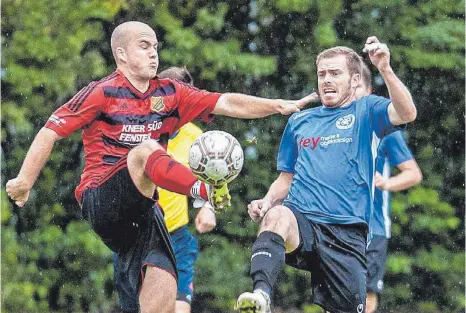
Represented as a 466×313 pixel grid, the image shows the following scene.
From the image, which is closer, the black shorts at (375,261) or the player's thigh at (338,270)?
the player's thigh at (338,270)

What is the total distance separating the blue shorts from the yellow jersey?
0.28ft

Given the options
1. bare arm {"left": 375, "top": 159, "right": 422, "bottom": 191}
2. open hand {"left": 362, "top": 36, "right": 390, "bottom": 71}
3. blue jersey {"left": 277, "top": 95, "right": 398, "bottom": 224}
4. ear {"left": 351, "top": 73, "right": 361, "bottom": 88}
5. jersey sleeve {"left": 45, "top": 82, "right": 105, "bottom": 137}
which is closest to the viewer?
open hand {"left": 362, "top": 36, "right": 390, "bottom": 71}

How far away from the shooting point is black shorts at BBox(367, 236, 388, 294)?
8969mm

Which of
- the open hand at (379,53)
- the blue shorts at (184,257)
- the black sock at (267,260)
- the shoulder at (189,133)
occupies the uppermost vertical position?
the open hand at (379,53)

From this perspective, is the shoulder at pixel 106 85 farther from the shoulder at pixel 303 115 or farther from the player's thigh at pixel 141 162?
the shoulder at pixel 303 115

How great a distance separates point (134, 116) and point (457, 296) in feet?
23.9

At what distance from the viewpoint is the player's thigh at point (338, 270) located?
646 cm

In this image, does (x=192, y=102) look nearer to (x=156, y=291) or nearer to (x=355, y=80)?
(x=355, y=80)

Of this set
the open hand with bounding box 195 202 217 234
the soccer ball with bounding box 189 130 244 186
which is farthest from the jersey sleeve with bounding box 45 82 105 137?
the open hand with bounding box 195 202 217 234

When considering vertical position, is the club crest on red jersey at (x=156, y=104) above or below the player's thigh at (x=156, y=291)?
above

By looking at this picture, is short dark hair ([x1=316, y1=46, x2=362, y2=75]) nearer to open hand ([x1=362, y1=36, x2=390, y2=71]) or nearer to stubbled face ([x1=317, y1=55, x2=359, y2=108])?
stubbled face ([x1=317, y1=55, x2=359, y2=108])

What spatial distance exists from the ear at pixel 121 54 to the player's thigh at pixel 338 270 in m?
1.55

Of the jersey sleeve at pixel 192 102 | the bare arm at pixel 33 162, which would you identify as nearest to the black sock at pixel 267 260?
the jersey sleeve at pixel 192 102

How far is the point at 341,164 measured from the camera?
657cm
